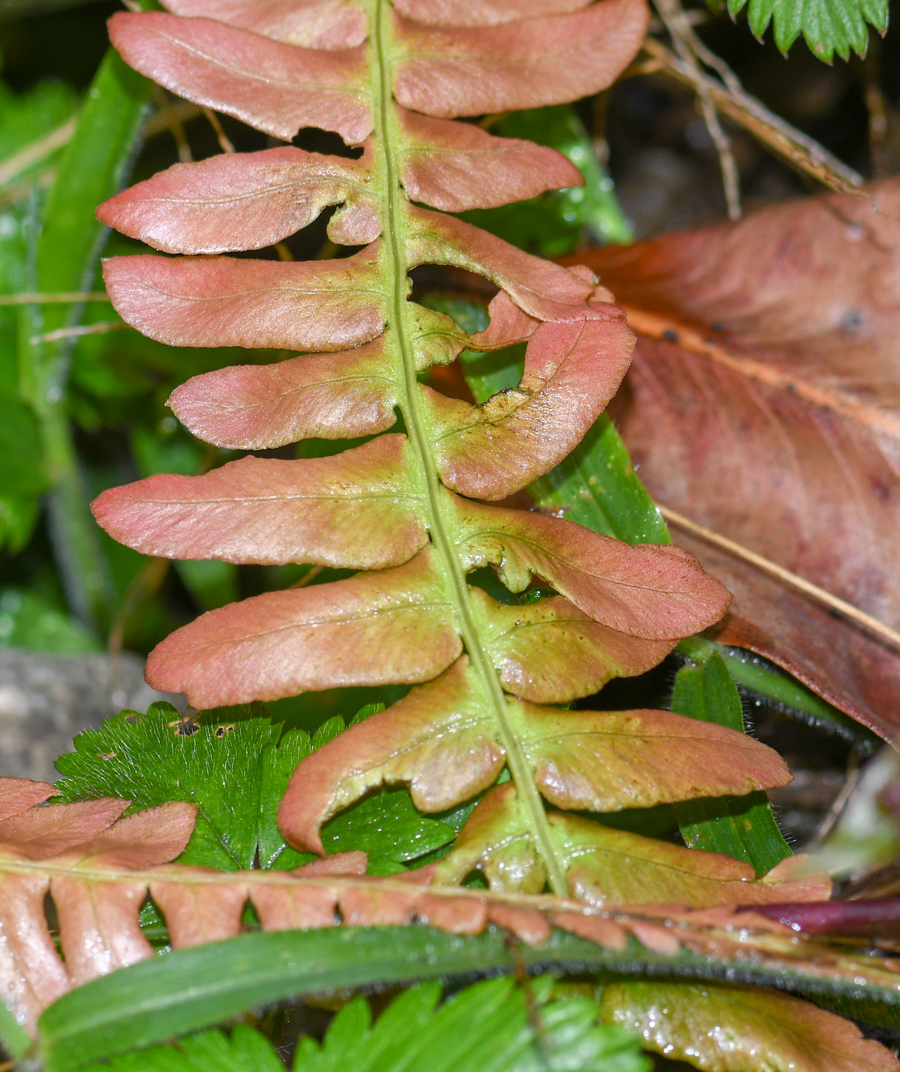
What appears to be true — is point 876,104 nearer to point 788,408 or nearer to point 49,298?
point 788,408

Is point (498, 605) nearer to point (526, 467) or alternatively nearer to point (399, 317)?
point (526, 467)

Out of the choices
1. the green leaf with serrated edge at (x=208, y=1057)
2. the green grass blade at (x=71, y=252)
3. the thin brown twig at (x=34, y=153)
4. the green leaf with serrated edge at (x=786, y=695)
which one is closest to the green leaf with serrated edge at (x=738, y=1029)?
the green leaf with serrated edge at (x=208, y=1057)

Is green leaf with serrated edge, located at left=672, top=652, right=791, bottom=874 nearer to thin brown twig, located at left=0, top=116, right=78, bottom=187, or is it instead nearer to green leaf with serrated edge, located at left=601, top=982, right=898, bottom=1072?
green leaf with serrated edge, located at left=601, top=982, right=898, bottom=1072

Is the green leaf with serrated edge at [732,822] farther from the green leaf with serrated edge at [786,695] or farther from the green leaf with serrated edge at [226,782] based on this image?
the green leaf with serrated edge at [226,782]

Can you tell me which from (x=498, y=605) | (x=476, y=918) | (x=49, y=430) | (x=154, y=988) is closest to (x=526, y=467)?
(x=498, y=605)

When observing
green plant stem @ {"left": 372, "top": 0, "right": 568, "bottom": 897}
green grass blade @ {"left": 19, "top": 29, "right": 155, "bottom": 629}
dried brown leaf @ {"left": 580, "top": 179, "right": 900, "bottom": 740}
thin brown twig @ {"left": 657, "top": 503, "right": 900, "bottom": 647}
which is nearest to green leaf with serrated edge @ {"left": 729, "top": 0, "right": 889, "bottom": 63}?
dried brown leaf @ {"left": 580, "top": 179, "right": 900, "bottom": 740}
